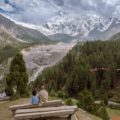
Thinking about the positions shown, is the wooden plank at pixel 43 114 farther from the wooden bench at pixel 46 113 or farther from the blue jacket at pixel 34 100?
the blue jacket at pixel 34 100

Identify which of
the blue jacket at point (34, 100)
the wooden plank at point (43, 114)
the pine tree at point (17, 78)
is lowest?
the wooden plank at point (43, 114)

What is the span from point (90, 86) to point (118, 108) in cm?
5992

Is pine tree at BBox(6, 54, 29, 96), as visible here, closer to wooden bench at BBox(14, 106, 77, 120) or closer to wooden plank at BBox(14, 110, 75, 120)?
wooden bench at BBox(14, 106, 77, 120)

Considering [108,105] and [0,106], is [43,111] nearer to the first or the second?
[0,106]

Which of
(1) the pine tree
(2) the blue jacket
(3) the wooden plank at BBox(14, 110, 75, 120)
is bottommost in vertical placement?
(3) the wooden plank at BBox(14, 110, 75, 120)

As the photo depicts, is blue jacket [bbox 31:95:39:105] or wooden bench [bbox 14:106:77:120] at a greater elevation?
blue jacket [bbox 31:95:39:105]

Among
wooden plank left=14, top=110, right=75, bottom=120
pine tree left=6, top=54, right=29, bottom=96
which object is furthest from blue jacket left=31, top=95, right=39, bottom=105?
pine tree left=6, top=54, right=29, bottom=96

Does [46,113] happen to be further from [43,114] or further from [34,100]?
[34,100]

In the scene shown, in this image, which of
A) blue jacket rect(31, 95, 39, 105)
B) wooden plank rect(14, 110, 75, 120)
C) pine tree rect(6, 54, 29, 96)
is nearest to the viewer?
wooden plank rect(14, 110, 75, 120)

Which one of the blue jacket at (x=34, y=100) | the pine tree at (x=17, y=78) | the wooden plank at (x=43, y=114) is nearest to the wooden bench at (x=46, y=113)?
the wooden plank at (x=43, y=114)

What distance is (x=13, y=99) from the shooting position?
143ft

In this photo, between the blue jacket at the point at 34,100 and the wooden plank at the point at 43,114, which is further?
the blue jacket at the point at 34,100

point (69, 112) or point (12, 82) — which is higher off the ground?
point (12, 82)

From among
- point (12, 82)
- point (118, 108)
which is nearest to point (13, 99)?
point (12, 82)
